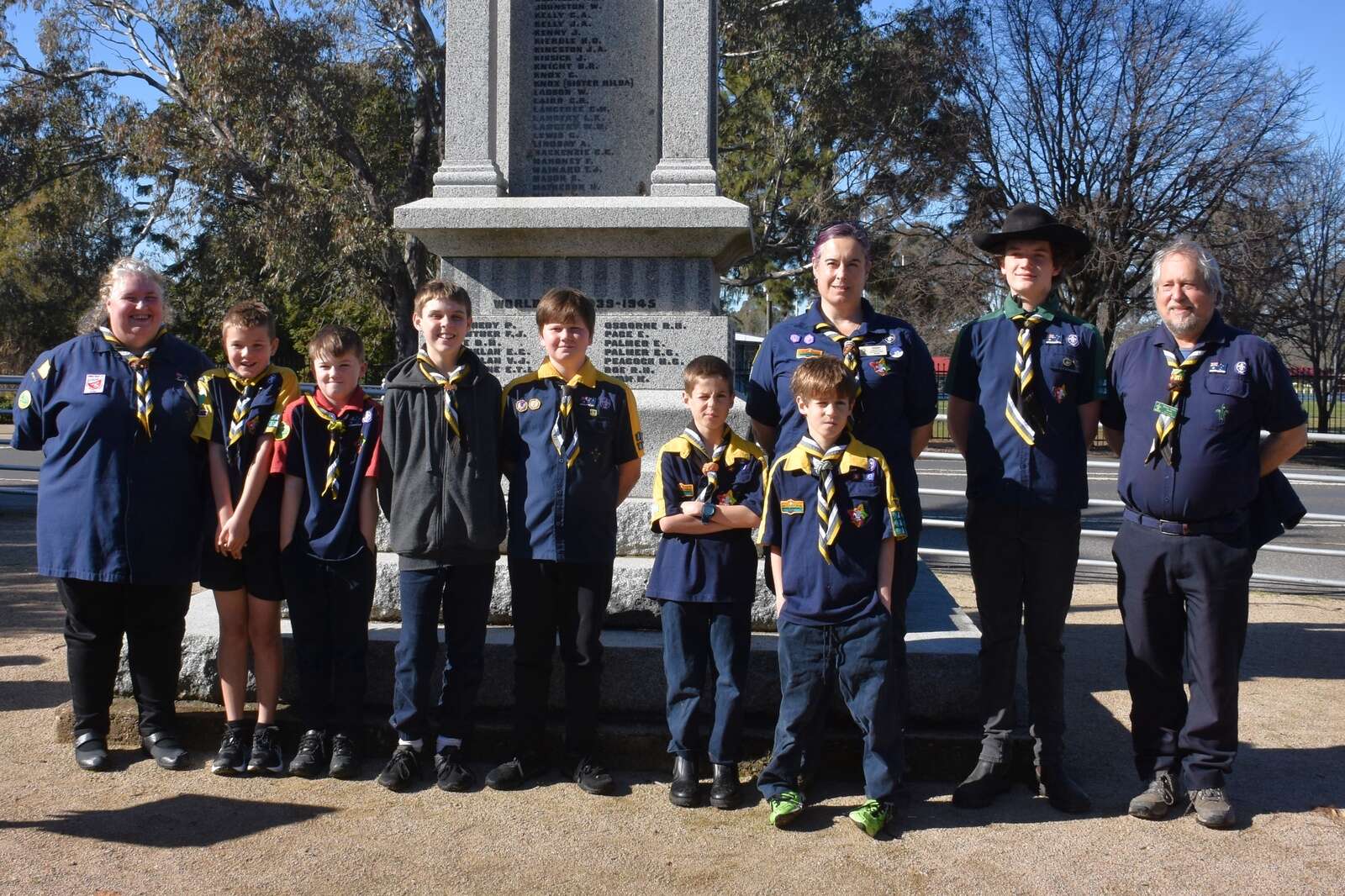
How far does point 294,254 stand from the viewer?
2128cm

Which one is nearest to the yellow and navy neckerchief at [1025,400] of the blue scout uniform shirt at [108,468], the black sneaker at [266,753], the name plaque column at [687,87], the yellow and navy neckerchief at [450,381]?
the yellow and navy neckerchief at [450,381]

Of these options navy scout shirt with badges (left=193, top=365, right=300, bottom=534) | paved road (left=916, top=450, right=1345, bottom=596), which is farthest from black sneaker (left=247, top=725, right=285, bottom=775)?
paved road (left=916, top=450, right=1345, bottom=596)

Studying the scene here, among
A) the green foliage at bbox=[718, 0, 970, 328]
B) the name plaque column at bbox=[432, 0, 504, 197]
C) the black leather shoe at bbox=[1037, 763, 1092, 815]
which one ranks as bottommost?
the black leather shoe at bbox=[1037, 763, 1092, 815]

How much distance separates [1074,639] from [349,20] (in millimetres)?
20822

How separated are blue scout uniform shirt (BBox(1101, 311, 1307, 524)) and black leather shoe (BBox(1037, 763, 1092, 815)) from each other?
101 centimetres

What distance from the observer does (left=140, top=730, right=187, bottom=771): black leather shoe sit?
421 centimetres

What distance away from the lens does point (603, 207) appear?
541 centimetres

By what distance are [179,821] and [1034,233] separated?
3685mm

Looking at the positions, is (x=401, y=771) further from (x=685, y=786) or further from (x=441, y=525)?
(x=685, y=786)

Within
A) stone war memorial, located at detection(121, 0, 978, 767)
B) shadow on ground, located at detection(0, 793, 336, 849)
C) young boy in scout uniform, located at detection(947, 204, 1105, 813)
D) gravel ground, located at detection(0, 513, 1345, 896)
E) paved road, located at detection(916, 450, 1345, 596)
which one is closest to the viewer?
gravel ground, located at detection(0, 513, 1345, 896)

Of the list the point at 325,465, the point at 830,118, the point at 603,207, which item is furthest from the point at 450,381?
the point at 830,118

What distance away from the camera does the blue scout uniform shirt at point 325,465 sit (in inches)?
164

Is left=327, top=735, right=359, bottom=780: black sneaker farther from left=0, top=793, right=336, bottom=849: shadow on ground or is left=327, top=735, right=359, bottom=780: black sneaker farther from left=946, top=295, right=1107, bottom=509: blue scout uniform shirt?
left=946, top=295, right=1107, bottom=509: blue scout uniform shirt

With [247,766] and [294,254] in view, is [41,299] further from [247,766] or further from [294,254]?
[247,766]
